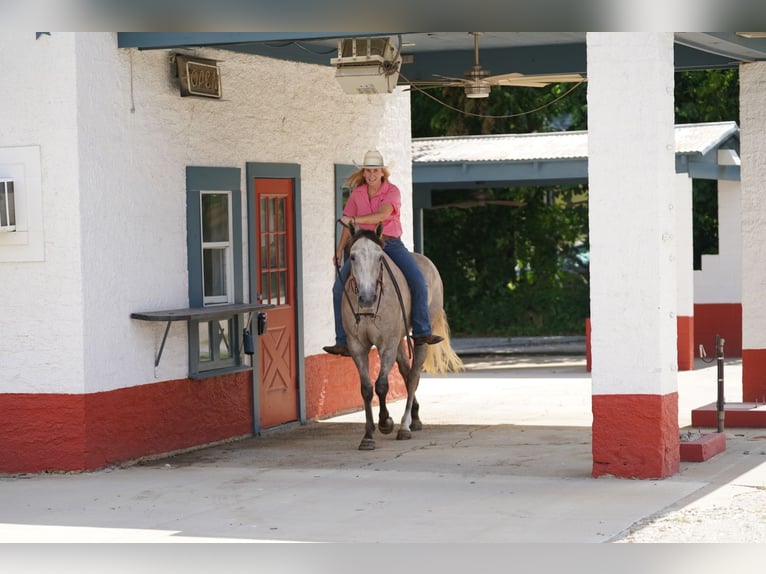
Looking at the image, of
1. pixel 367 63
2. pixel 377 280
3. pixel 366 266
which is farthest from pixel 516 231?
pixel 366 266

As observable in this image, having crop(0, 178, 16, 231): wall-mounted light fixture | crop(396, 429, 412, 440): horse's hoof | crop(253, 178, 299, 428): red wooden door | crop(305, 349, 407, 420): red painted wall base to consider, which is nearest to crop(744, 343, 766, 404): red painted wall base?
crop(396, 429, 412, 440): horse's hoof

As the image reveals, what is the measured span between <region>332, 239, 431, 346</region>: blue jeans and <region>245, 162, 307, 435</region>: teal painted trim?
1.23 metres

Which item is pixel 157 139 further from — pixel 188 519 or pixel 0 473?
pixel 188 519

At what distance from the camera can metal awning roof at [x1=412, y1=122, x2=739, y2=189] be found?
19422 mm

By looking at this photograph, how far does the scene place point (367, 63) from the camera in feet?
38.2

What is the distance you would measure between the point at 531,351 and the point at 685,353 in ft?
21.8

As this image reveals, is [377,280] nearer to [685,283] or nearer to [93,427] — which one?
[93,427]

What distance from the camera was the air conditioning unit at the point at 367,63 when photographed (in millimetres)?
11641

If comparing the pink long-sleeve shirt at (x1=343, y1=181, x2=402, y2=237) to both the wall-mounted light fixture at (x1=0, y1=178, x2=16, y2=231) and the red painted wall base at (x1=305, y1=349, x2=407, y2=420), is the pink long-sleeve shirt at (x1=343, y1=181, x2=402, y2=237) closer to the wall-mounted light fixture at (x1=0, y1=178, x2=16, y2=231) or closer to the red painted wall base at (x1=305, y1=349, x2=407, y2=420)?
the red painted wall base at (x1=305, y1=349, x2=407, y2=420)

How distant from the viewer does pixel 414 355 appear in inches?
494

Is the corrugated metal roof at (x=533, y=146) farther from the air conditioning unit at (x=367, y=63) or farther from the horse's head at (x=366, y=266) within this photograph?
the horse's head at (x=366, y=266)

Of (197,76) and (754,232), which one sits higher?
(197,76)

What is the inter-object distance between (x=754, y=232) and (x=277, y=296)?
4821mm

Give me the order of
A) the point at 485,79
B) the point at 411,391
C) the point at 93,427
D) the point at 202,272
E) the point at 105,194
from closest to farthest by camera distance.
A: the point at 93,427, the point at 105,194, the point at 202,272, the point at 411,391, the point at 485,79
